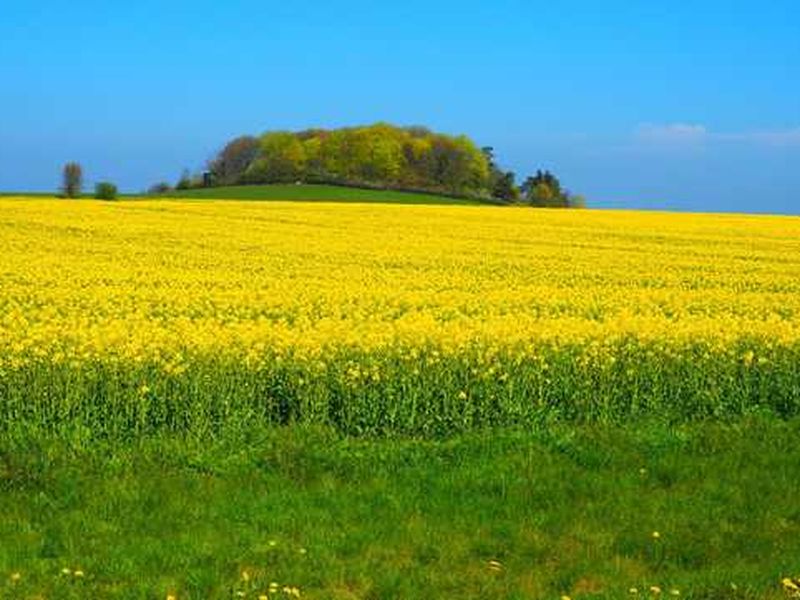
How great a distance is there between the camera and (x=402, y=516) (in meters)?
8.04

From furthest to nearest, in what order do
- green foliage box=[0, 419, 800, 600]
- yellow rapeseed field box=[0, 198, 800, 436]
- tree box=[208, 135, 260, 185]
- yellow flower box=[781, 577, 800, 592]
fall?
tree box=[208, 135, 260, 185] → yellow rapeseed field box=[0, 198, 800, 436] → green foliage box=[0, 419, 800, 600] → yellow flower box=[781, 577, 800, 592]

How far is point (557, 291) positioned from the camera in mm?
19828

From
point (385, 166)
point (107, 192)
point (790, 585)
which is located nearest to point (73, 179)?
point (107, 192)

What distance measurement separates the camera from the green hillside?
2584 inches

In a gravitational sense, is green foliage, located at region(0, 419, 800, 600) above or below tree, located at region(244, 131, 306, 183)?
below

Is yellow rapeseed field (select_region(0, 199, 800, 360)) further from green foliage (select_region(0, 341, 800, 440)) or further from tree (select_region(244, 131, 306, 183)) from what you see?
tree (select_region(244, 131, 306, 183))

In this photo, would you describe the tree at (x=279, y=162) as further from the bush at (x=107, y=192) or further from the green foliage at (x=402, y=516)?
the green foliage at (x=402, y=516)

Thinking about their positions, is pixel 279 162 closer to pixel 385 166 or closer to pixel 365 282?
pixel 385 166

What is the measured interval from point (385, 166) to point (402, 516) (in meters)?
79.5

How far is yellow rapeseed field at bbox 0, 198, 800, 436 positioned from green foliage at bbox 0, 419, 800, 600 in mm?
1725

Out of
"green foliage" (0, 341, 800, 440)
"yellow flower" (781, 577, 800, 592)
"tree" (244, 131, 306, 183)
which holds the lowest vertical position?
"yellow flower" (781, 577, 800, 592)

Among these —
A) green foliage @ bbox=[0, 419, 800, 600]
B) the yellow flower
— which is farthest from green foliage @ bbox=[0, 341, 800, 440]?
the yellow flower

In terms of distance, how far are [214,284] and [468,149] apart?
75365 mm

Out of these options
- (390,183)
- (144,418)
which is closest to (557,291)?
(144,418)
